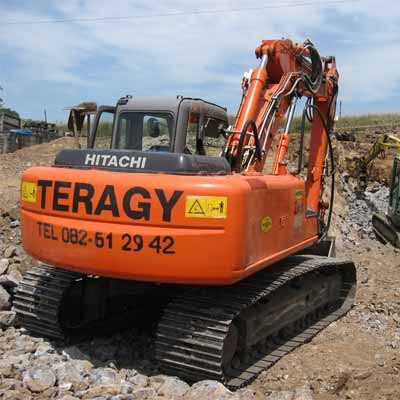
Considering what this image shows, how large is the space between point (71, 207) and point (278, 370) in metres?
2.26

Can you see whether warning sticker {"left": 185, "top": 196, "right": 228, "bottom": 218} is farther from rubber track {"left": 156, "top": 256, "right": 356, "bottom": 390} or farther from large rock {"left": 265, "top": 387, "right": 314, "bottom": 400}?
large rock {"left": 265, "top": 387, "right": 314, "bottom": 400}

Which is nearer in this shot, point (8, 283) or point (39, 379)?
point (39, 379)

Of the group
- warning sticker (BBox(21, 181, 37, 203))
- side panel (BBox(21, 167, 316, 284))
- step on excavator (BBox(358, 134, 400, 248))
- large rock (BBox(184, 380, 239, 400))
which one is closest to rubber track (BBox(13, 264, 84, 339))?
side panel (BBox(21, 167, 316, 284))

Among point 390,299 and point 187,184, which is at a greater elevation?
point 187,184

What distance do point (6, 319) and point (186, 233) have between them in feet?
7.94

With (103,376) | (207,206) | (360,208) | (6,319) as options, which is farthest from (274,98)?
(360,208)

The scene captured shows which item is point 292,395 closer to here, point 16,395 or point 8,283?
point 16,395

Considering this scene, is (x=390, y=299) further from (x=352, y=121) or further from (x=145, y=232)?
(x=352, y=121)

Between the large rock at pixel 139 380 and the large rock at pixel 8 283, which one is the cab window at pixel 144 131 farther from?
the large rock at pixel 8 283

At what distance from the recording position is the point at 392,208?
528 inches

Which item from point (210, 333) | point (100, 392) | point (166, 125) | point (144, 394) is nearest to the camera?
point (100, 392)

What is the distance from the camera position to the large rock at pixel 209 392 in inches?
167

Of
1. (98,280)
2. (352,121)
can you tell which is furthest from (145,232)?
(352,121)

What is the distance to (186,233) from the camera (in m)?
4.28
